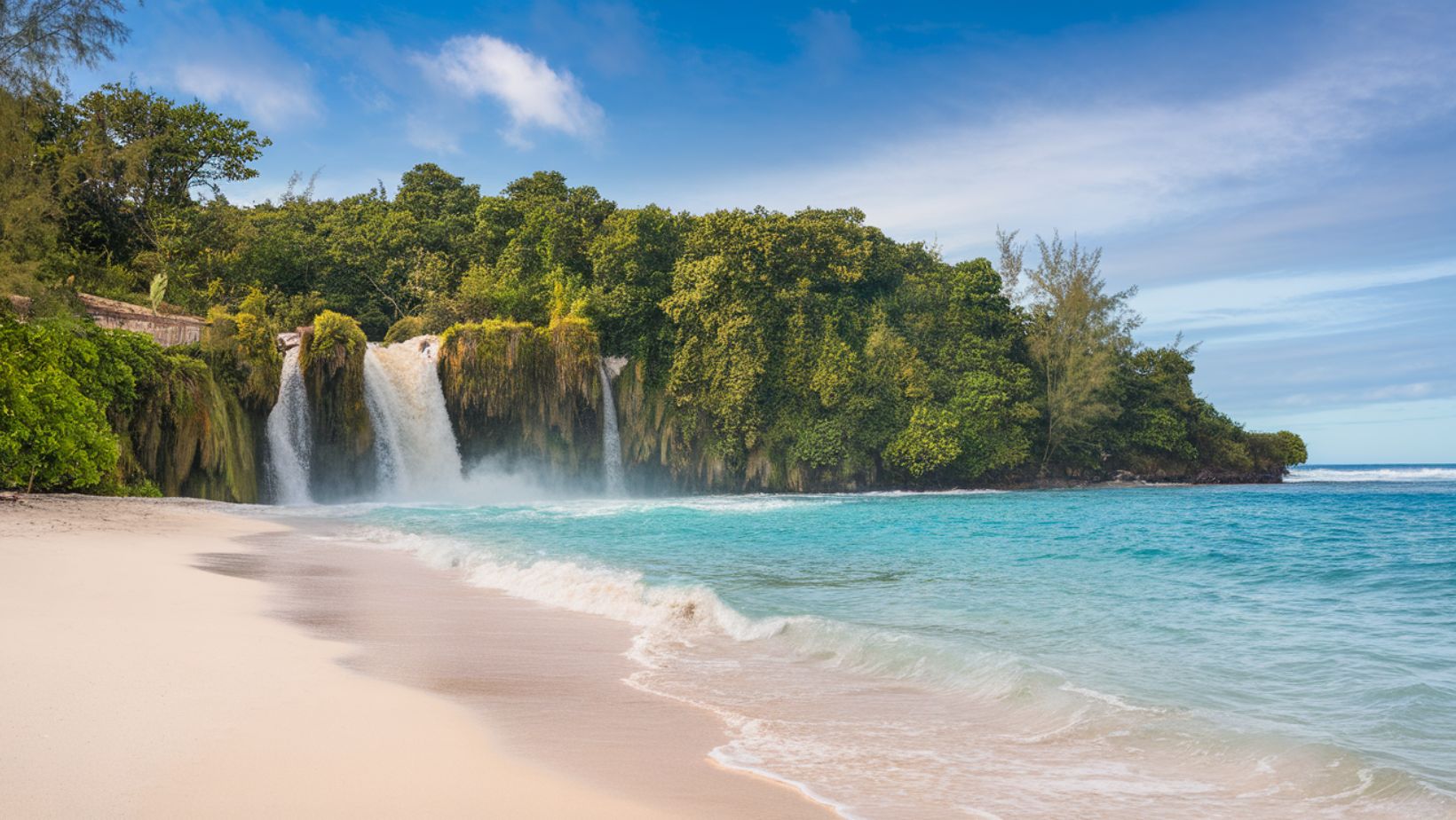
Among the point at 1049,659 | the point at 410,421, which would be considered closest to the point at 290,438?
the point at 410,421

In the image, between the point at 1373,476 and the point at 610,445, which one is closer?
the point at 610,445

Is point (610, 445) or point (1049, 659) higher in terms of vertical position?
point (610, 445)

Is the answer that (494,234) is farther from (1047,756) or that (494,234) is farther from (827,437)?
(1047,756)

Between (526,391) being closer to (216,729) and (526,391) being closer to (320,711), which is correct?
(320,711)

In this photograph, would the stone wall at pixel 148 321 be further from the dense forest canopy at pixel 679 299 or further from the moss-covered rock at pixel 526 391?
the moss-covered rock at pixel 526 391

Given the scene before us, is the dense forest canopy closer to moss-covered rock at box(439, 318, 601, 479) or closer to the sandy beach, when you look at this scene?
moss-covered rock at box(439, 318, 601, 479)

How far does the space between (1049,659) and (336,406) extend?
2601cm

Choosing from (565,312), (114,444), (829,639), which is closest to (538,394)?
(565,312)

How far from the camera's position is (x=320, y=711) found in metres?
4.41

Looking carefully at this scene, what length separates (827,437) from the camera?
122 feet

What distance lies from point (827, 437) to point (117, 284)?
25558 millimetres

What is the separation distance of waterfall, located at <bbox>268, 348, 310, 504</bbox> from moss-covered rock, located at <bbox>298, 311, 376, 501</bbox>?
0.81 ft

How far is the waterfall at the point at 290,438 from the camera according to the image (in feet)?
89.7

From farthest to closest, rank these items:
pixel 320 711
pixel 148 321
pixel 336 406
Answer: pixel 336 406 < pixel 148 321 < pixel 320 711
